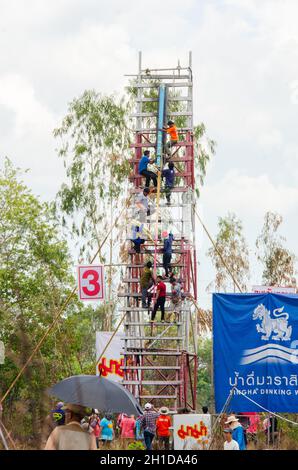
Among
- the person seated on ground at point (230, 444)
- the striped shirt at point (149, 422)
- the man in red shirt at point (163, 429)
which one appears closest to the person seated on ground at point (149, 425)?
the striped shirt at point (149, 422)

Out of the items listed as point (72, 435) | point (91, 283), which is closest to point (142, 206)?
point (91, 283)

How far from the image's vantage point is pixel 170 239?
2717cm

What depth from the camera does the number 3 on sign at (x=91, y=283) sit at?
988 inches

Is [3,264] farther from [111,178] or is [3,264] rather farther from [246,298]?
[246,298]

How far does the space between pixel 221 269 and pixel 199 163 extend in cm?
507

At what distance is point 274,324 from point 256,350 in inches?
29.9

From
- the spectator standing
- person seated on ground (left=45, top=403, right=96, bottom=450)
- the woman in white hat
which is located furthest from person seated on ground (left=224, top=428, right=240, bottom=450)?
the spectator standing

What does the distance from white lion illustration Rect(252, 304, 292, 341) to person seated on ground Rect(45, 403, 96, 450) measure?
45.9 ft

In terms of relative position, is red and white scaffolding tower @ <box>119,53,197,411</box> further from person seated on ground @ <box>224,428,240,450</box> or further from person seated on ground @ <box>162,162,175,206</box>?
person seated on ground @ <box>224,428,240,450</box>

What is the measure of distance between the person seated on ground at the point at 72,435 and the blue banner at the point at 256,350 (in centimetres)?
1334

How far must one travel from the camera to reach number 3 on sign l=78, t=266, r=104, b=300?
25.1m

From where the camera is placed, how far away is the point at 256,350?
23531 millimetres

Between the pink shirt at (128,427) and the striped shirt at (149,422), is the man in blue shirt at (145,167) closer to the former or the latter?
the pink shirt at (128,427)

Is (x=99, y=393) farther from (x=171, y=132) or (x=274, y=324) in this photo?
(x=171, y=132)
